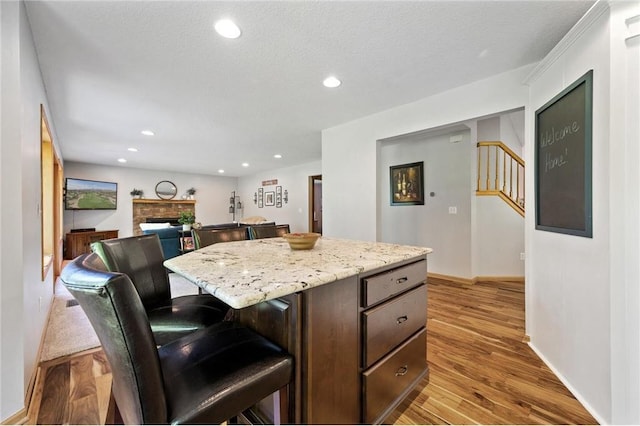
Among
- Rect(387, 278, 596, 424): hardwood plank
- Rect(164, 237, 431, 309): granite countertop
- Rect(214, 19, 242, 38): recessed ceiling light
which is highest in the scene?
Rect(214, 19, 242, 38): recessed ceiling light

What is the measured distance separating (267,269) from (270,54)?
5.82ft

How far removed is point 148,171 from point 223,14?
24.5ft

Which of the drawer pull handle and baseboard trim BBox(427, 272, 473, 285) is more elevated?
the drawer pull handle

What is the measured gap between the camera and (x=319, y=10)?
5.08 feet

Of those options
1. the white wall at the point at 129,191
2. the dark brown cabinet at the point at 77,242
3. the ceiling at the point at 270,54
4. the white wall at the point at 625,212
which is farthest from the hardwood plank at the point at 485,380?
the white wall at the point at 129,191

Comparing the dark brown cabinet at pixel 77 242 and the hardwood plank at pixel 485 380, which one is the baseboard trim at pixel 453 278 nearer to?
the hardwood plank at pixel 485 380

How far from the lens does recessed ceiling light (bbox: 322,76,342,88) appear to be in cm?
241

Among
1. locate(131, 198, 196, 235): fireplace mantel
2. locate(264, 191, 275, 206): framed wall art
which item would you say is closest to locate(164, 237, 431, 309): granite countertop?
locate(264, 191, 275, 206): framed wall art

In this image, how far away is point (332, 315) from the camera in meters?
1.02

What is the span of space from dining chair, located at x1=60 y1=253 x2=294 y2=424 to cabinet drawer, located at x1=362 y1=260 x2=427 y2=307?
0.45 metres

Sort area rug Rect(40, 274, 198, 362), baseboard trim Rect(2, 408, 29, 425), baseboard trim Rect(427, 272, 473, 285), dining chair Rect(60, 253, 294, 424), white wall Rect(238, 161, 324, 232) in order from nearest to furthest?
dining chair Rect(60, 253, 294, 424) < baseboard trim Rect(2, 408, 29, 425) < area rug Rect(40, 274, 198, 362) < baseboard trim Rect(427, 272, 473, 285) < white wall Rect(238, 161, 324, 232)

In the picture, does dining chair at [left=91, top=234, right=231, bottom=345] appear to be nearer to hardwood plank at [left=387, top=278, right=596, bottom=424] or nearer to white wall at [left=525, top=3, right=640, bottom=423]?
hardwood plank at [left=387, top=278, right=596, bottom=424]

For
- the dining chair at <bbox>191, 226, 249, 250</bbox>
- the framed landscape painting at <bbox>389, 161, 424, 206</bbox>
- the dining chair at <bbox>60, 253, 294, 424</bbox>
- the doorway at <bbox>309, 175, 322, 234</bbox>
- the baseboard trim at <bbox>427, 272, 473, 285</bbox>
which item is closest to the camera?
the dining chair at <bbox>60, 253, 294, 424</bbox>

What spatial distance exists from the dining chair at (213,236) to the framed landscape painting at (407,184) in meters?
3.08
